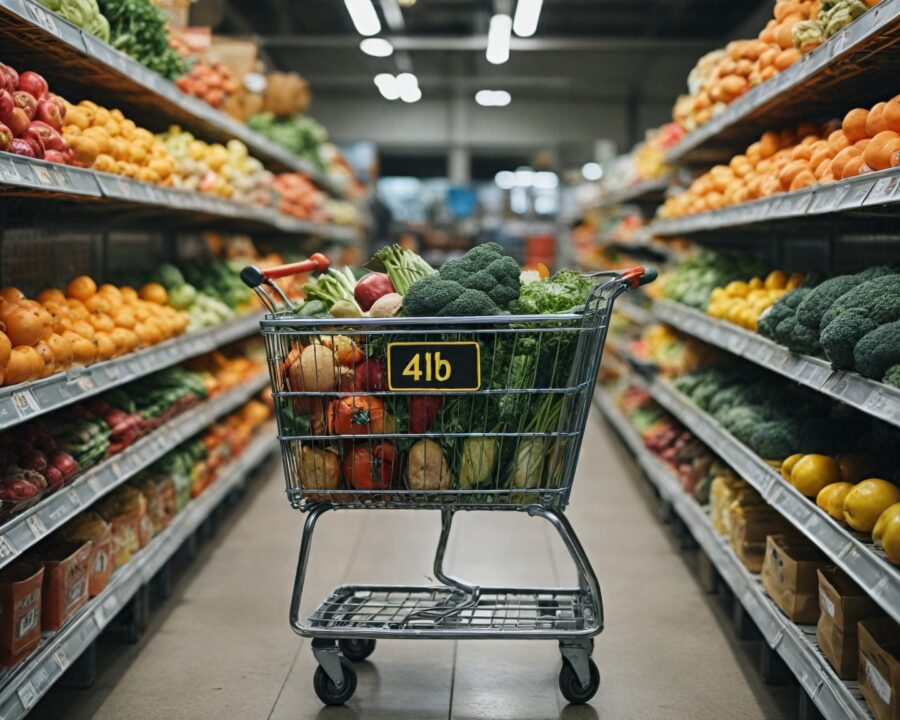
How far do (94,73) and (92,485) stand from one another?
148 cm

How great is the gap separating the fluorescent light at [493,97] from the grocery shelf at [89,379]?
13.1m

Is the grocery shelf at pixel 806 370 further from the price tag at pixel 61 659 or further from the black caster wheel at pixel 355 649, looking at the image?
the price tag at pixel 61 659

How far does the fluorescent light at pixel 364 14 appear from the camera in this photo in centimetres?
902

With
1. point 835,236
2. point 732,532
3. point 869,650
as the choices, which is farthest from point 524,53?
point 869,650

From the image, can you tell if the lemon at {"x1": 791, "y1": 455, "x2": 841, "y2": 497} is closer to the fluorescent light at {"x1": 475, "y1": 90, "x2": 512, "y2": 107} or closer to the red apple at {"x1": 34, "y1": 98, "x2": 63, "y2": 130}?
the red apple at {"x1": 34, "y1": 98, "x2": 63, "y2": 130}

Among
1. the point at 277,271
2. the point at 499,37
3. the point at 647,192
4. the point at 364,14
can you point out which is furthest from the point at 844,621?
the point at 499,37

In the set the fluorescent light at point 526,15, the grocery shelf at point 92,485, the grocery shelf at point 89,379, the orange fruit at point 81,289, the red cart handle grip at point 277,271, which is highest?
the fluorescent light at point 526,15

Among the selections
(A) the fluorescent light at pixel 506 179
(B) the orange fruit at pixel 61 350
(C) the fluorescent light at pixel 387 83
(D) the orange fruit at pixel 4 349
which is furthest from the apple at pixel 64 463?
(A) the fluorescent light at pixel 506 179

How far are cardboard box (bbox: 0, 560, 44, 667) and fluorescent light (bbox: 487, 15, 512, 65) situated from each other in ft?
28.2

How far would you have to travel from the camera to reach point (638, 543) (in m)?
4.71

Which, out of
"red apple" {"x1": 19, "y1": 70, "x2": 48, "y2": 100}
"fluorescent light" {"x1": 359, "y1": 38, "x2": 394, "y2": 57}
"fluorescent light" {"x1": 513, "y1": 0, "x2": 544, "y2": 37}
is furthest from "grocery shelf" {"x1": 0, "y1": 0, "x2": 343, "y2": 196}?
"fluorescent light" {"x1": 359, "y1": 38, "x2": 394, "y2": 57}

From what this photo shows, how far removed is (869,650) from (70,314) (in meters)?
2.54

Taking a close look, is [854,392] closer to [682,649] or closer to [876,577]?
[876,577]

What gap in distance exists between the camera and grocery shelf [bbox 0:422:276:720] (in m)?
2.35
